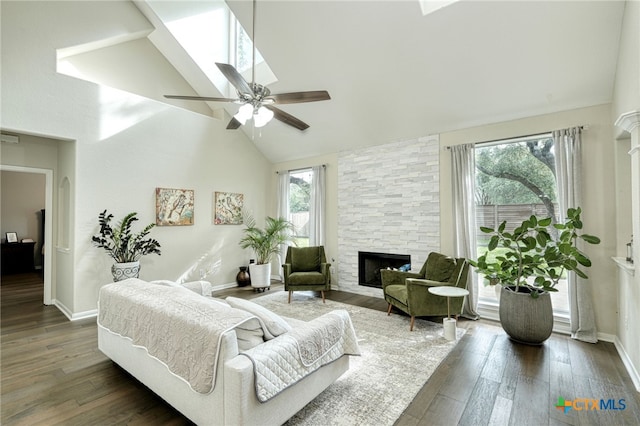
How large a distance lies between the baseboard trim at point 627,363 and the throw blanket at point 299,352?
2.40 meters

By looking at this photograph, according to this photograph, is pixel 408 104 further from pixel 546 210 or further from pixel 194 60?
pixel 194 60

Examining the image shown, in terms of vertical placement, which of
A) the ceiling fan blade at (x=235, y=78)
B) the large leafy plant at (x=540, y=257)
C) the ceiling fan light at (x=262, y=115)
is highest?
the ceiling fan blade at (x=235, y=78)

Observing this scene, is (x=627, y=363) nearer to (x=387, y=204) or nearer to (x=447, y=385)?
(x=447, y=385)

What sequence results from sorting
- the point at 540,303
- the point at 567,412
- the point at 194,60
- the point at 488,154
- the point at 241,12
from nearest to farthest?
1. the point at 567,412
2. the point at 540,303
3. the point at 241,12
4. the point at 488,154
5. the point at 194,60

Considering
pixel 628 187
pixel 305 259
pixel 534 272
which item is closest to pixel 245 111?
pixel 305 259

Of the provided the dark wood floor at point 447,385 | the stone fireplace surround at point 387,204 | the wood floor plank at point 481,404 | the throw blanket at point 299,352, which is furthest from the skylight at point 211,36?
the wood floor plank at point 481,404

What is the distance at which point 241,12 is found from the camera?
152 inches

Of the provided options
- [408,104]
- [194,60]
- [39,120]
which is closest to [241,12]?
[194,60]

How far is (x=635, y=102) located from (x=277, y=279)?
6156mm

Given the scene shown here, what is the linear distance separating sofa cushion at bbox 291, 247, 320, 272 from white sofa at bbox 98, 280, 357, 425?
10.00 ft

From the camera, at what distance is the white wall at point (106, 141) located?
354cm

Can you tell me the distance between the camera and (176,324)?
5.92 ft

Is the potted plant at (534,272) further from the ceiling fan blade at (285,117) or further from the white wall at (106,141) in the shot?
the white wall at (106,141)

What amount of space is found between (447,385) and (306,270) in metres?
3.25
